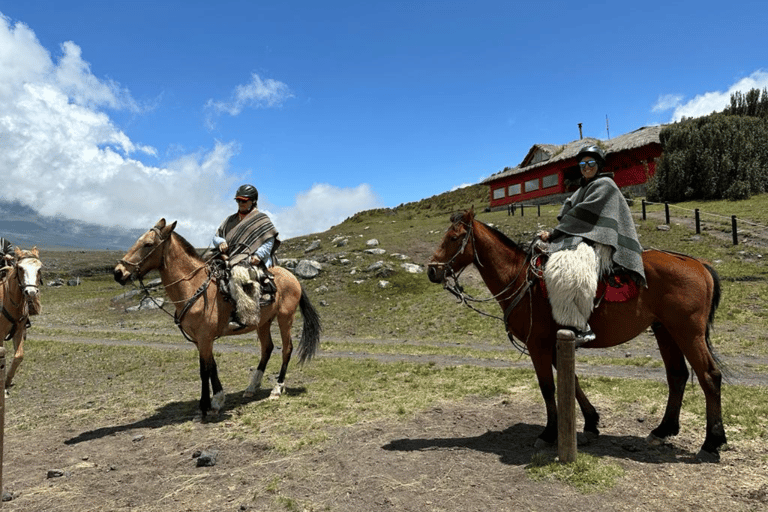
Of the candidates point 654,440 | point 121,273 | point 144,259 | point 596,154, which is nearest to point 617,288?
point 596,154

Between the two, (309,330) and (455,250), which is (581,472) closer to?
(455,250)

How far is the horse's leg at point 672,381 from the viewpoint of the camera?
548 cm

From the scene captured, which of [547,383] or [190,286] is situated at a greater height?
[190,286]

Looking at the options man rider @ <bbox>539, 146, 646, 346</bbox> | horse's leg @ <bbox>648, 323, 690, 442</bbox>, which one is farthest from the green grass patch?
man rider @ <bbox>539, 146, 646, 346</bbox>

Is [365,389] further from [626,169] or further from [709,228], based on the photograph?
[626,169]

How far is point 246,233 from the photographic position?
26.5 feet

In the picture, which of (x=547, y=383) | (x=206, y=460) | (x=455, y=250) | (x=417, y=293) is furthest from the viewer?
(x=417, y=293)

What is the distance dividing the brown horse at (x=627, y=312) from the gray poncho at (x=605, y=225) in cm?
35

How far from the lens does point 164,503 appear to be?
4.37m

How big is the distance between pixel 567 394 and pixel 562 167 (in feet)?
119

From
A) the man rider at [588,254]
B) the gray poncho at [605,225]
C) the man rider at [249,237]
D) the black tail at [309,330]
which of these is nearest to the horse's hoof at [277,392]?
the black tail at [309,330]

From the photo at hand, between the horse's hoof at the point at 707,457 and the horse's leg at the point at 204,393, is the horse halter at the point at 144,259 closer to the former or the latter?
the horse's leg at the point at 204,393

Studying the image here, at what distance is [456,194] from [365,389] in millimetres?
51385

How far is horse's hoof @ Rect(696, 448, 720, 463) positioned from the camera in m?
4.84
